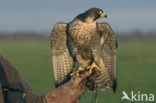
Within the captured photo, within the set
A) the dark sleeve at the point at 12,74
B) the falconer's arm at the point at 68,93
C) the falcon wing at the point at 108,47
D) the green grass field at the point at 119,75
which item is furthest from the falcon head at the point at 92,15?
the green grass field at the point at 119,75

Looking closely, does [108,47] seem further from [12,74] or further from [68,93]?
[12,74]

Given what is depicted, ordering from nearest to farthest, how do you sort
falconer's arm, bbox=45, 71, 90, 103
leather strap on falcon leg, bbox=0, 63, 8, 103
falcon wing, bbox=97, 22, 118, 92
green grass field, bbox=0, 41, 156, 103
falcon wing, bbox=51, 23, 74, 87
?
leather strap on falcon leg, bbox=0, 63, 8, 103
falconer's arm, bbox=45, 71, 90, 103
falcon wing, bbox=51, 23, 74, 87
falcon wing, bbox=97, 22, 118, 92
green grass field, bbox=0, 41, 156, 103

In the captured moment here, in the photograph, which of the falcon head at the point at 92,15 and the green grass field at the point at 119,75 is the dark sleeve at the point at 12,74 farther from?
the green grass field at the point at 119,75

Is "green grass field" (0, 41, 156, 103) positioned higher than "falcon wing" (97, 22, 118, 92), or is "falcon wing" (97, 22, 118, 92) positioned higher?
"falcon wing" (97, 22, 118, 92)

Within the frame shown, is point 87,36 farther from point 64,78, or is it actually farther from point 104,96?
point 104,96

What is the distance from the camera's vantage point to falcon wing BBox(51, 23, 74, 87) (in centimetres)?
620

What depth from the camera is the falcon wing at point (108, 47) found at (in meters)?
6.41

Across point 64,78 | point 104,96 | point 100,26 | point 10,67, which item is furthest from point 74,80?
point 104,96

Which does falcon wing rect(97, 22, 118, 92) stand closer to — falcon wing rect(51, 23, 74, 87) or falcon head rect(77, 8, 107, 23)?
falcon head rect(77, 8, 107, 23)

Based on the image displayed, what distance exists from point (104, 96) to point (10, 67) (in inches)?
423

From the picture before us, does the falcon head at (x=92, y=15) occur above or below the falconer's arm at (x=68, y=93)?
above

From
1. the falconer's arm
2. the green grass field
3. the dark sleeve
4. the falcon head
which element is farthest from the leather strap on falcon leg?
the green grass field

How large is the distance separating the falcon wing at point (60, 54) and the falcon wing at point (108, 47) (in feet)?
1.76

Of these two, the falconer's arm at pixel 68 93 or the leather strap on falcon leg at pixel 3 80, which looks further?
the falconer's arm at pixel 68 93
